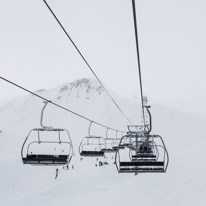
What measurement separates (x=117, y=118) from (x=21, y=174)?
54.2 meters

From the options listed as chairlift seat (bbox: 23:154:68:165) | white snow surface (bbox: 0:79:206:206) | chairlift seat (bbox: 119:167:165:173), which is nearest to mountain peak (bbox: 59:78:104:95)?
white snow surface (bbox: 0:79:206:206)

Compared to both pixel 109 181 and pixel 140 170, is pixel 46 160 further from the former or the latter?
pixel 109 181

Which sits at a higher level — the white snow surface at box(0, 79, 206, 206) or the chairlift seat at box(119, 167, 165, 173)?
the chairlift seat at box(119, 167, 165, 173)

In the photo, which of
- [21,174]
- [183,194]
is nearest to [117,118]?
[21,174]

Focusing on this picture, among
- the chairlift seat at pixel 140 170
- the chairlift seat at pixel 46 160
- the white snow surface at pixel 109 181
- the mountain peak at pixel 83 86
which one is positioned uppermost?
the mountain peak at pixel 83 86

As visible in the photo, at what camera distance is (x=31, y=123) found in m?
110

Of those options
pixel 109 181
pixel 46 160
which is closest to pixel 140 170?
pixel 46 160

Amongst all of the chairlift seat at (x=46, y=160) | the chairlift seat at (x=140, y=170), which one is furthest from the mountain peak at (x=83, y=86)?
the chairlift seat at (x=140, y=170)

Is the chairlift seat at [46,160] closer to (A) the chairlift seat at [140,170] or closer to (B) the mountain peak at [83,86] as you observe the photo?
(A) the chairlift seat at [140,170]

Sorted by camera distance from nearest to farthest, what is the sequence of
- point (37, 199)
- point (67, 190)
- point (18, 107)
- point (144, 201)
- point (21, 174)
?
point (144, 201) → point (37, 199) → point (67, 190) → point (21, 174) → point (18, 107)

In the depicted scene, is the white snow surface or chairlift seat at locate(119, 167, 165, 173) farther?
the white snow surface

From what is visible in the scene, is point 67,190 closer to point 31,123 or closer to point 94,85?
point 31,123

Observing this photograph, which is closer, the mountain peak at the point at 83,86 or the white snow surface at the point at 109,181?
the white snow surface at the point at 109,181

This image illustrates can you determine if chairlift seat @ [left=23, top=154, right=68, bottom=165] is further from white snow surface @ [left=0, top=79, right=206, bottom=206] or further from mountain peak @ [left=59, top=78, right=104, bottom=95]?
mountain peak @ [left=59, top=78, right=104, bottom=95]
